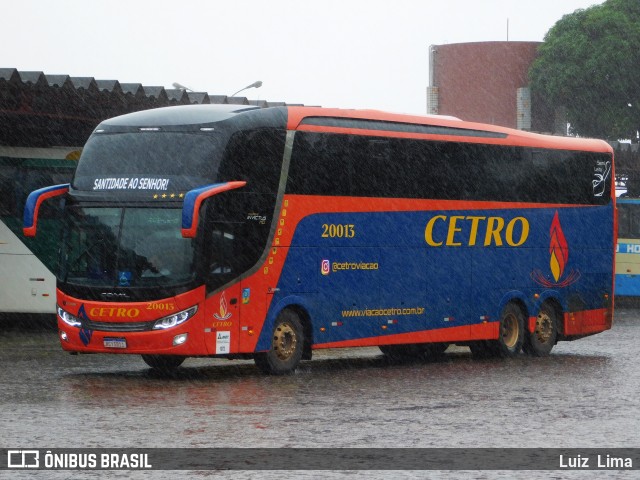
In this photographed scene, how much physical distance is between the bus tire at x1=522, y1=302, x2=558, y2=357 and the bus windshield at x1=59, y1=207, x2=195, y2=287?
818 cm

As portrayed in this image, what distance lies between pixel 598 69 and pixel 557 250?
44.0 m

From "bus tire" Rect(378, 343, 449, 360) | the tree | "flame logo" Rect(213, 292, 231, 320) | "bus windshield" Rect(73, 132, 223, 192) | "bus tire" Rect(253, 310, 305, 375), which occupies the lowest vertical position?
"bus tire" Rect(378, 343, 449, 360)

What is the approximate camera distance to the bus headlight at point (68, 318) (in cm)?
1838

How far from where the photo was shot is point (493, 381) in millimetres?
18938

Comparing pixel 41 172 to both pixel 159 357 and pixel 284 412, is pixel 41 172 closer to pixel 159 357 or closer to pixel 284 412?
pixel 159 357

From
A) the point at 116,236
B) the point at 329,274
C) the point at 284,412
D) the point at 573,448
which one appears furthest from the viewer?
the point at 329,274

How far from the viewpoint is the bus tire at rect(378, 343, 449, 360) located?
23875 millimetres

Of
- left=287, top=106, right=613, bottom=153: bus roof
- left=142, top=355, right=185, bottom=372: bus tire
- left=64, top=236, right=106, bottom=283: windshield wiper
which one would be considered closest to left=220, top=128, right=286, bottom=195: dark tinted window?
left=287, top=106, right=613, bottom=153: bus roof

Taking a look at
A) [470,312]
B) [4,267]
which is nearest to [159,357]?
[470,312]

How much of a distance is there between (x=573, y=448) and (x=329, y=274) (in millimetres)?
8587

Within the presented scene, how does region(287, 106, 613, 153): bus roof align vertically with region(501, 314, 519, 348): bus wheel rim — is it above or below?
above

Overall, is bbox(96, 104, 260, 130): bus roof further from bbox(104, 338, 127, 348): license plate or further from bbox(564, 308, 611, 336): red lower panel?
bbox(564, 308, 611, 336): red lower panel

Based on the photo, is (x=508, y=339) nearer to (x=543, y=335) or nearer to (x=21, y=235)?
(x=543, y=335)

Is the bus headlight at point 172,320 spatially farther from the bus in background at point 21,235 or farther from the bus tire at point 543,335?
the bus in background at point 21,235
